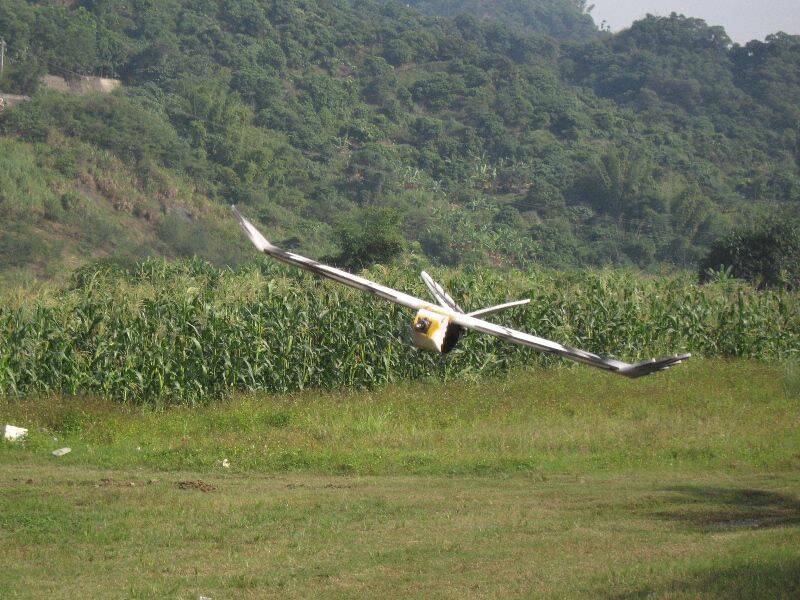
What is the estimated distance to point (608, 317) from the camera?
26109 mm

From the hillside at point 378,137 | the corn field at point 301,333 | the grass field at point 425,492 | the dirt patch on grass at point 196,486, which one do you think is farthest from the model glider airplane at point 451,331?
the hillside at point 378,137

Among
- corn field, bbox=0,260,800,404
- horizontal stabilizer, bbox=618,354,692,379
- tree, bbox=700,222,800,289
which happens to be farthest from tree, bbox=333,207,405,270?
horizontal stabilizer, bbox=618,354,692,379

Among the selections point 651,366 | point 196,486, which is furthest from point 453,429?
point 651,366

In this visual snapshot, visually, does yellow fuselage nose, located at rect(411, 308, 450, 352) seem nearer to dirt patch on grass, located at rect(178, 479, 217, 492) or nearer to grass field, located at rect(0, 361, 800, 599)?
grass field, located at rect(0, 361, 800, 599)

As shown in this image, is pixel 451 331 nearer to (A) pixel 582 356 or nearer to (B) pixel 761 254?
(A) pixel 582 356

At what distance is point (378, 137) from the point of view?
8762cm

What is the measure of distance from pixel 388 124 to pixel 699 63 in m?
40.0

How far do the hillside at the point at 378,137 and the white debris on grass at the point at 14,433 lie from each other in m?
28.9

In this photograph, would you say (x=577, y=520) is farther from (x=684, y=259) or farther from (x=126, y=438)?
(x=684, y=259)

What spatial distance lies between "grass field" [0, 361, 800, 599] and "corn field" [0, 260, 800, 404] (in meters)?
0.82

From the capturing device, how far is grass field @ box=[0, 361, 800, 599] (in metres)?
10.6

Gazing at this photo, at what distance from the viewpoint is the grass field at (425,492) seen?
10.6 m

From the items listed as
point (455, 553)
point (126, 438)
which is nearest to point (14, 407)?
point (126, 438)

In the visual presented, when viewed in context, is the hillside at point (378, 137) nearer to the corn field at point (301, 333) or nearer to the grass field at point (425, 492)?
the corn field at point (301, 333)
